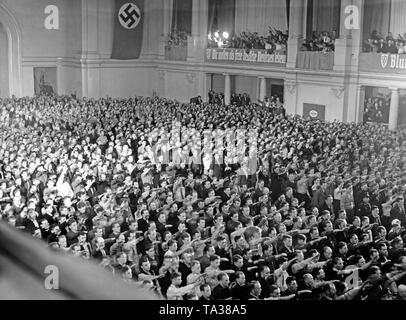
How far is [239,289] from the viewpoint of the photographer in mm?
6227

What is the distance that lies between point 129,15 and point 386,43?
8.33 m

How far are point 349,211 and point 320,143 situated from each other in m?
5.15

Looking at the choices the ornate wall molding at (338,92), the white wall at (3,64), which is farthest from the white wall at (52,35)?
the ornate wall molding at (338,92)

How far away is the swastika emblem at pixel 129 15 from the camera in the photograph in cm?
1752

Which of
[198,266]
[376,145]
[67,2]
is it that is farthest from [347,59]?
[198,266]

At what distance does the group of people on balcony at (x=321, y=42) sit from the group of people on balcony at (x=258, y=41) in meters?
1.16

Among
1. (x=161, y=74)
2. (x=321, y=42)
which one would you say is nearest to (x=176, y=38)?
(x=161, y=74)

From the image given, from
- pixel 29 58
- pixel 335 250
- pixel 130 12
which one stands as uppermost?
pixel 130 12

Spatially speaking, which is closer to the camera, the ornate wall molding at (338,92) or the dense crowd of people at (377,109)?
the dense crowd of people at (377,109)

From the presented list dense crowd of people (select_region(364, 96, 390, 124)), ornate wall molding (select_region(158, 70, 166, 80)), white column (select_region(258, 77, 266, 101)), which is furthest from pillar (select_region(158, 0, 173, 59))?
dense crowd of people (select_region(364, 96, 390, 124))

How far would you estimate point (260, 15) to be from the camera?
25.5 metres

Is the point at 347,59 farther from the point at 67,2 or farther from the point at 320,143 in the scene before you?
the point at 67,2

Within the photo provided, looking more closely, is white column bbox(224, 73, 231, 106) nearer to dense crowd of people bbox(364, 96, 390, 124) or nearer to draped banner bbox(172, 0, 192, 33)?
draped banner bbox(172, 0, 192, 33)

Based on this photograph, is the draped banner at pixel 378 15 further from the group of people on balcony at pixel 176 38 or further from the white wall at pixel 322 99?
the group of people on balcony at pixel 176 38
